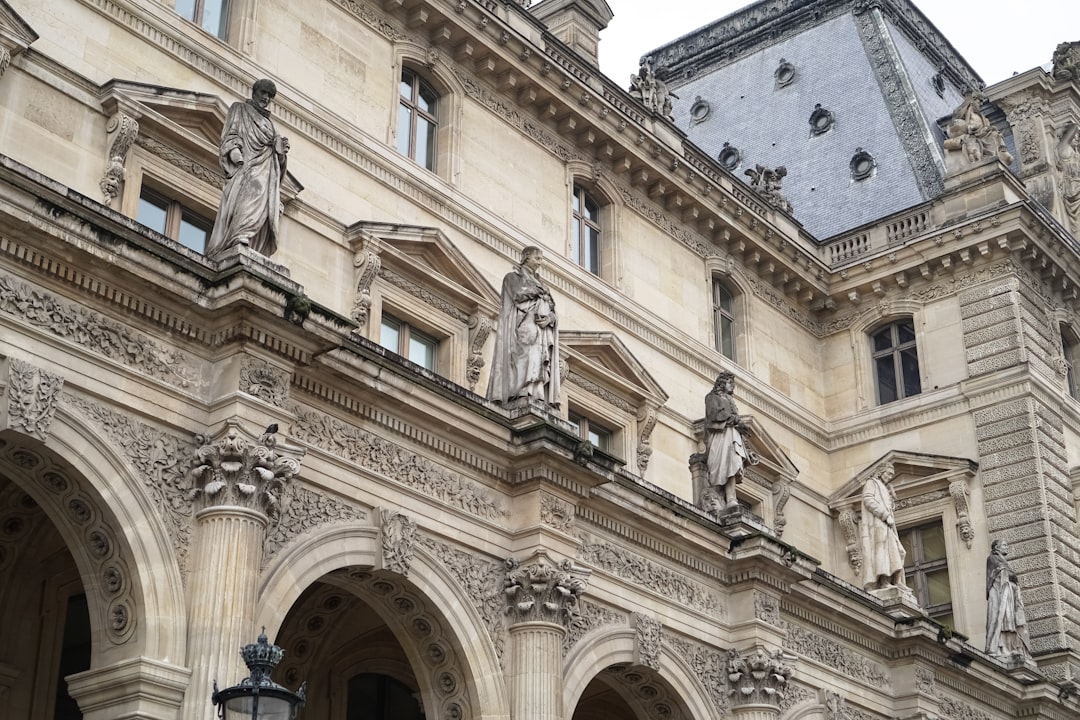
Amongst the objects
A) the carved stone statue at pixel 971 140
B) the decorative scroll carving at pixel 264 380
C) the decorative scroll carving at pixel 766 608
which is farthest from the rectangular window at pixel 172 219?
the carved stone statue at pixel 971 140

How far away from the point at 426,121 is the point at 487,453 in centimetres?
865

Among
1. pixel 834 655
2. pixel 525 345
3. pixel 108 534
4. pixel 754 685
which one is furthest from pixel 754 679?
pixel 108 534

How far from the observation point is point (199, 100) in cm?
1989

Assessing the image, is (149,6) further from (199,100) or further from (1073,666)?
(1073,666)

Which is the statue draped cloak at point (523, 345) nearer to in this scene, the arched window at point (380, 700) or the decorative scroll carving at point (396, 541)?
the decorative scroll carving at point (396, 541)

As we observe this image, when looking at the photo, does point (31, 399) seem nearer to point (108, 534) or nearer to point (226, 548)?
point (108, 534)

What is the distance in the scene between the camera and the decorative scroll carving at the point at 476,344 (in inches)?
906

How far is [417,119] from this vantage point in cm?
2425

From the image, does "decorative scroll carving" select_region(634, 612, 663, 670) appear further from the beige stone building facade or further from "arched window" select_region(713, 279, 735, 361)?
"arched window" select_region(713, 279, 735, 361)

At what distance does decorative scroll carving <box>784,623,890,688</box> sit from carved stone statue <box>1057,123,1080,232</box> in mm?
16208

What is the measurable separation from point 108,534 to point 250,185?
390 centimetres

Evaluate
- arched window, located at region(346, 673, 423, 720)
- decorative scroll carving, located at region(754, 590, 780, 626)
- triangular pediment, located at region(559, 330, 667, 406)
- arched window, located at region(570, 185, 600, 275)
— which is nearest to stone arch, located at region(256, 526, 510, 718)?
arched window, located at region(346, 673, 423, 720)

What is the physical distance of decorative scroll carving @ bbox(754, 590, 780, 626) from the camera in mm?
20938

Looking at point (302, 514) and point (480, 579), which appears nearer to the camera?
point (302, 514)
